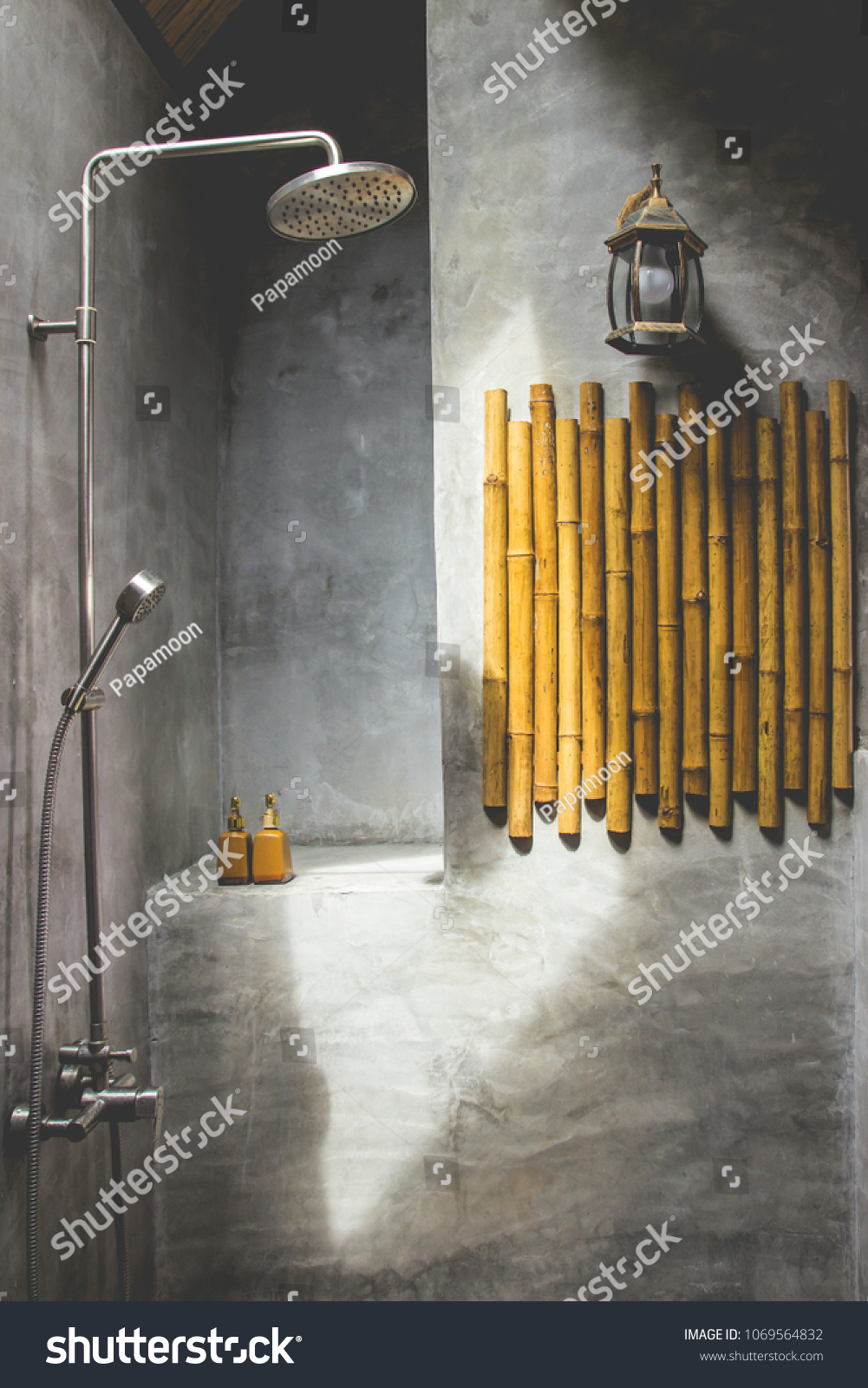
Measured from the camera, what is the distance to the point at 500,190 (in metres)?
1.97

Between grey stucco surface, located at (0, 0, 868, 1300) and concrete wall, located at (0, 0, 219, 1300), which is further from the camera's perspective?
grey stucco surface, located at (0, 0, 868, 1300)

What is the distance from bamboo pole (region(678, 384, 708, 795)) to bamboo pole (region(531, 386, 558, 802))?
0.95 feet

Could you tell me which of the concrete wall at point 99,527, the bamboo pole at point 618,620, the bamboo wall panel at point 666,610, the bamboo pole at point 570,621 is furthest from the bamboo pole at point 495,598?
the concrete wall at point 99,527

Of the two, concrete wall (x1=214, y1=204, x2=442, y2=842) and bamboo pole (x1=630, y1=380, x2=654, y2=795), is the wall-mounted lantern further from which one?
concrete wall (x1=214, y1=204, x2=442, y2=842)

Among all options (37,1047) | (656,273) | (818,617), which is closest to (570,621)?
(818,617)

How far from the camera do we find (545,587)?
1.93 m

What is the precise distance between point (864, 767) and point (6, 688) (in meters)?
1.74

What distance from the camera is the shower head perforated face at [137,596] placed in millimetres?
1441

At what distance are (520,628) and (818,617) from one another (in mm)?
657

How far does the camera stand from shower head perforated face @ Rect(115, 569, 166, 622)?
144 cm

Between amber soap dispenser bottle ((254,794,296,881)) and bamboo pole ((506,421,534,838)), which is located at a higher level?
bamboo pole ((506,421,534,838))

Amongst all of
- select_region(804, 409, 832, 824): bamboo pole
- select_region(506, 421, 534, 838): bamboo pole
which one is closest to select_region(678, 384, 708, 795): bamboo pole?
select_region(804, 409, 832, 824): bamboo pole

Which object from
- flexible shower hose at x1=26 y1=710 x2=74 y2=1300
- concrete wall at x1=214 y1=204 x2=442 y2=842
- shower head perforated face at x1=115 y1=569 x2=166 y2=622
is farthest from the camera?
concrete wall at x1=214 y1=204 x2=442 y2=842

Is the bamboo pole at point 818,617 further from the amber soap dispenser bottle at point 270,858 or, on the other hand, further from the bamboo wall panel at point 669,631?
the amber soap dispenser bottle at point 270,858
